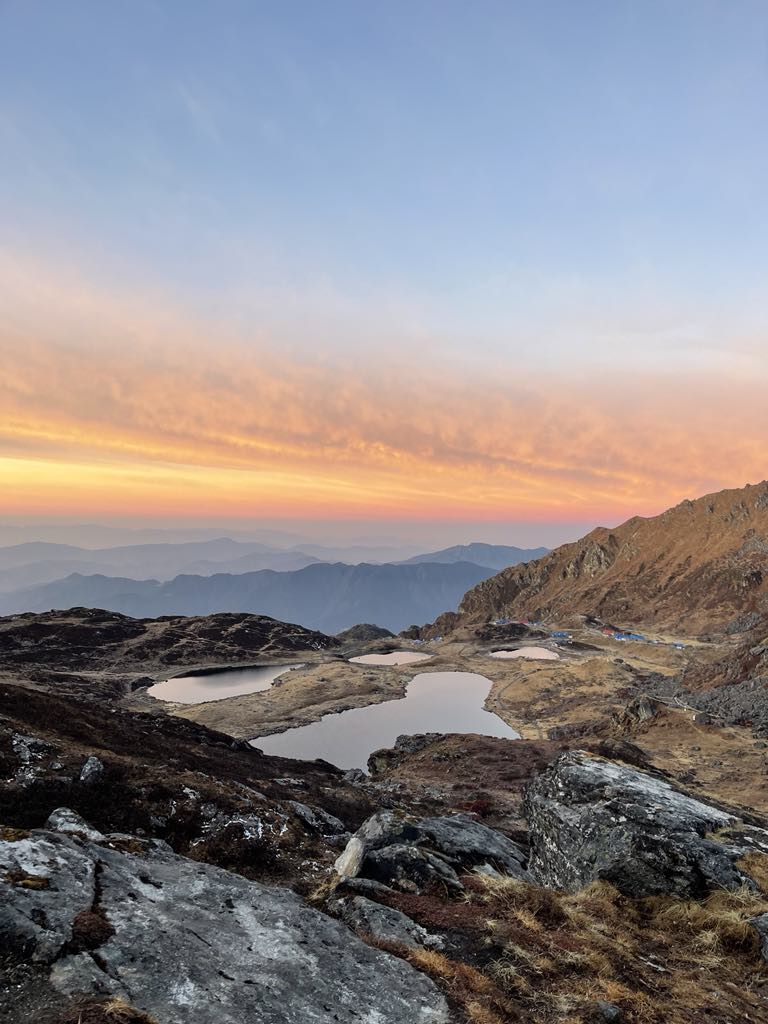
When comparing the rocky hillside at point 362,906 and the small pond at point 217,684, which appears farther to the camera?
the small pond at point 217,684

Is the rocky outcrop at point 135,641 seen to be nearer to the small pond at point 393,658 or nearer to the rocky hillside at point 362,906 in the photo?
the small pond at point 393,658

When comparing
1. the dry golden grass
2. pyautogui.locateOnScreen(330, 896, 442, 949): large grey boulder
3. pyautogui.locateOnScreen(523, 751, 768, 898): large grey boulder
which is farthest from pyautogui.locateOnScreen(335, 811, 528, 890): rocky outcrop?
pyautogui.locateOnScreen(330, 896, 442, 949): large grey boulder

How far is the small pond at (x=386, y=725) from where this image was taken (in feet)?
257

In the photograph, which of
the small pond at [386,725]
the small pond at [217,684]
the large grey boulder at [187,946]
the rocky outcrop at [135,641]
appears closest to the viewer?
the large grey boulder at [187,946]

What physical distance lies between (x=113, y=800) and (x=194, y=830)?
4.01m

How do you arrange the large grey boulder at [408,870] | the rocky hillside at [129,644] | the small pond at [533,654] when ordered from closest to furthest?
the large grey boulder at [408,870], the rocky hillside at [129,644], the small pond at [533,654]

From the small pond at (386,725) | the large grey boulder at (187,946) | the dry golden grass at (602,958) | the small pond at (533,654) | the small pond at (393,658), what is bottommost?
the small pond at (393,658)

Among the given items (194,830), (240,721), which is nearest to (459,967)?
(194,830)

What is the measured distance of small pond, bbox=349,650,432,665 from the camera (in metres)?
152

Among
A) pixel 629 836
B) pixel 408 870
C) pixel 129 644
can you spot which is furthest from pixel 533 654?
pixel 408 870

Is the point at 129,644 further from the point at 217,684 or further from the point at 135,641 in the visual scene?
the point at 217,684

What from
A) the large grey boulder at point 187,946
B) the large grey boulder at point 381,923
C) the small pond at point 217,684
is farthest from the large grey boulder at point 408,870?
the small pond at point 217,684

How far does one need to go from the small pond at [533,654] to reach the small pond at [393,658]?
2362 centimetres

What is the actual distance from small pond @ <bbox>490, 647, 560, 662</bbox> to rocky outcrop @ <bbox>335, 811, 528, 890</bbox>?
126 m
